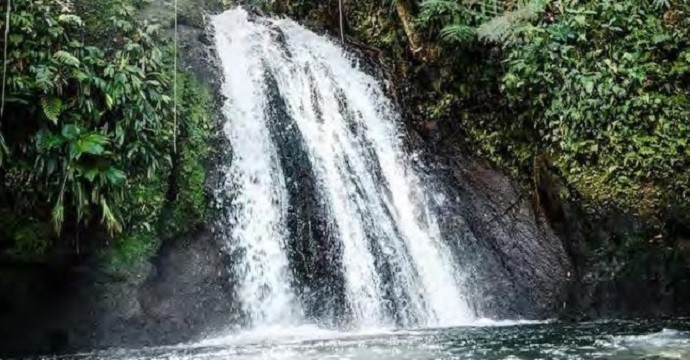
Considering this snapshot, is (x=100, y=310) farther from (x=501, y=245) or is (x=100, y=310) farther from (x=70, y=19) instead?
(x=501, y=245)

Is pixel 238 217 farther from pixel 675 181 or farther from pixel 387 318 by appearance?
pixel 675 181

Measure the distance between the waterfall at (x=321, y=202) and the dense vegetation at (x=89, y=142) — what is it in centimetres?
85

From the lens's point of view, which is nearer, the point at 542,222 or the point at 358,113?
the point at 542,222

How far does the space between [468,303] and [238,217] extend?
3305 mm

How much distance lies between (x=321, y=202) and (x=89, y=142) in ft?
10.5

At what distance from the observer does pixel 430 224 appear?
1001 cm

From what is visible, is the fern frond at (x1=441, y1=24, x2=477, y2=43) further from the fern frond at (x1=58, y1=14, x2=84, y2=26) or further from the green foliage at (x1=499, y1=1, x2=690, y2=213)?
the fern frond at (x1=58, y1=14, x2=84, y2=26)

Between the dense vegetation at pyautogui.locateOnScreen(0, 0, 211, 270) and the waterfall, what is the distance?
2.80 feet

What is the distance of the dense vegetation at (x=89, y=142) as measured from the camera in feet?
26.0

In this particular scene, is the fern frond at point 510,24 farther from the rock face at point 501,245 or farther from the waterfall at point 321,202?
the waterfall at point 321,202

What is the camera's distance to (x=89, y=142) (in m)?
7.84

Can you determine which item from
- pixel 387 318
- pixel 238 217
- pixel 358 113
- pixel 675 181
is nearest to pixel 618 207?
pixel 675 181

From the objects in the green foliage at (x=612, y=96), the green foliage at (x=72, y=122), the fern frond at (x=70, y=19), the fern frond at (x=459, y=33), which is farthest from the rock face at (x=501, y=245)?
the fern frond at (x=70, y=19)

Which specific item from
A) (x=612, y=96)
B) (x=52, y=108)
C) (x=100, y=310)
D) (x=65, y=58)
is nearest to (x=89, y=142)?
(x=52, y=108)
